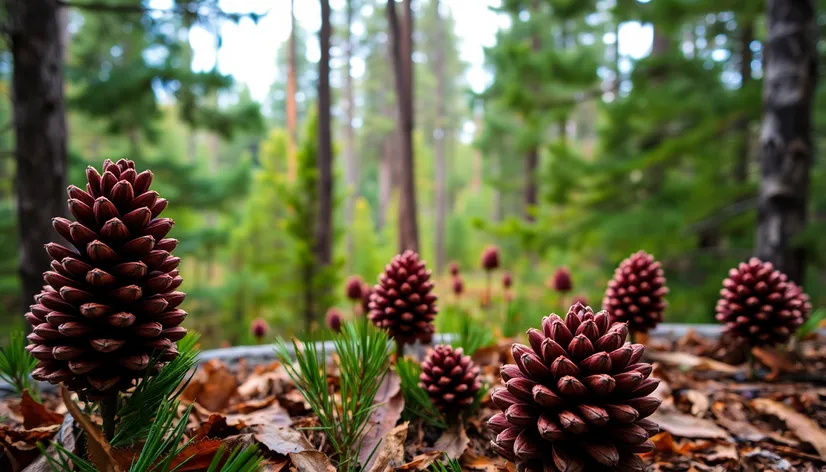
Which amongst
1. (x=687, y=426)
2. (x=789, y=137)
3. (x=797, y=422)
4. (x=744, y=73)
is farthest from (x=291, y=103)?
(x=797, y=422)

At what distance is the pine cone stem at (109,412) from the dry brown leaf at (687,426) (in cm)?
166

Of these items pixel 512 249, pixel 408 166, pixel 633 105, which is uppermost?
pixel 633 105

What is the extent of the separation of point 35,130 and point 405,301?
130 inches

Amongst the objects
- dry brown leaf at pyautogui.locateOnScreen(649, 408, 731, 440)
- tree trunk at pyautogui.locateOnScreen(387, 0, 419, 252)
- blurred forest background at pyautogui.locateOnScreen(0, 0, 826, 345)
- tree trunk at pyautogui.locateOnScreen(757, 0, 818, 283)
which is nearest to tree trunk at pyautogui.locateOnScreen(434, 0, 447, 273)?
blurred forest background at pyautogui.locateOnScreen(0, 0, 826, 345)

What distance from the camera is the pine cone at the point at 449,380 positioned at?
140cm

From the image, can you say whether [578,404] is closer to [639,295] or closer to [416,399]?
[416,399]

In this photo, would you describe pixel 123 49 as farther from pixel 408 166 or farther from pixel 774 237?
pixel 774 237

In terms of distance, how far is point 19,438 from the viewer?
3.91 feet

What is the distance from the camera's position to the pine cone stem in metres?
1.08

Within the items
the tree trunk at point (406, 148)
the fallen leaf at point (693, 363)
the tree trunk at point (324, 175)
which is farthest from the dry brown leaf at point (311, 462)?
the tree trunk at point (324, 175)

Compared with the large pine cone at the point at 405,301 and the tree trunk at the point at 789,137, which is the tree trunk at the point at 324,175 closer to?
the tree trunk at the point at 789,137

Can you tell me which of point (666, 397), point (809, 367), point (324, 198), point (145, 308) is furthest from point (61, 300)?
point (324, 198)

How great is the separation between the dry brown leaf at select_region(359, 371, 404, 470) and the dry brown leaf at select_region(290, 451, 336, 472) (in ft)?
0.40

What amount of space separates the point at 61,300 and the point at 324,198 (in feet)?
20.7
